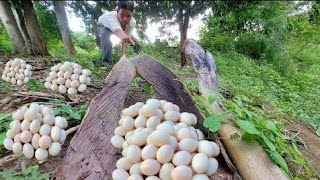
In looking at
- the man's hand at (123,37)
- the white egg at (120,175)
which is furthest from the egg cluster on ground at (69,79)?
the white egg at (120,175)

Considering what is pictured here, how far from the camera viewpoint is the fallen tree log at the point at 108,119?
1113 millimetres

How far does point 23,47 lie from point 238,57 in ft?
10.5

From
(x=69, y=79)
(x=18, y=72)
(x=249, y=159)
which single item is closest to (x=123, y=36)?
(x=69, y=79)

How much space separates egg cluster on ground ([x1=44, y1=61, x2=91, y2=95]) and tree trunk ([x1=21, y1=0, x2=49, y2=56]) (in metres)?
0.22

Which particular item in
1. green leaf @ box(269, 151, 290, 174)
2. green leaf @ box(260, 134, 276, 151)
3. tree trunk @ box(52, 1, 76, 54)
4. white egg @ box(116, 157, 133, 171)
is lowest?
green leaf @ box(269, 151, 290, 174)

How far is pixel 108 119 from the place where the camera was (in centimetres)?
132

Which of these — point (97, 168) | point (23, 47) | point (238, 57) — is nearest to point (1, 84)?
point (23, 47)

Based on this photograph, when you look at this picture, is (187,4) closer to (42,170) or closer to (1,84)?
(42,170)

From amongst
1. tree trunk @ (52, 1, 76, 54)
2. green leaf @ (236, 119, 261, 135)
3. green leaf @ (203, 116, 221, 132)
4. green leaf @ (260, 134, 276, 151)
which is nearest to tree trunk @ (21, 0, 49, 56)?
tree trunk @ (52, 1, 76, 54)

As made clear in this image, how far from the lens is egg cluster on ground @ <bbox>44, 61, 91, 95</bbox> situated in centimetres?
192

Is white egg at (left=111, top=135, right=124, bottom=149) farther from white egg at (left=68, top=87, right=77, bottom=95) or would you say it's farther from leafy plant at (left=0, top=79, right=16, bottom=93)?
leafy plant at (left=0, top=79, right=16, bottom=93)

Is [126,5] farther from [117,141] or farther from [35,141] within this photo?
[35,141]

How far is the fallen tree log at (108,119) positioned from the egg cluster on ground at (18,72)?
1.14 meters

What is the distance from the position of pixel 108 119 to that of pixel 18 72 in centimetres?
146
